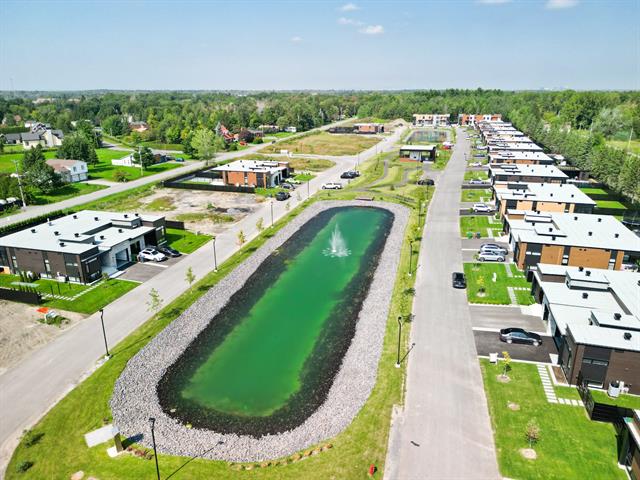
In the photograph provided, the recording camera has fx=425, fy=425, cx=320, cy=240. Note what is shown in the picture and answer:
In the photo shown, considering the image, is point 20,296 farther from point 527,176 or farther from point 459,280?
point 527,176

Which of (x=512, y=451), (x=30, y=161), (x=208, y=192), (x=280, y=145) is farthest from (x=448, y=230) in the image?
(x=280, y=145)

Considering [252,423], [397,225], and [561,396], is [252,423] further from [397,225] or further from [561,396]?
[397,225]

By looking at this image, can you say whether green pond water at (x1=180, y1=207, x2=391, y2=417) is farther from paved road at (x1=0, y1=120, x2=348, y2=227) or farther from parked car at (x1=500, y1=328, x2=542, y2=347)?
paved road at (x1=0, y1=120, x2=348, y2=227)

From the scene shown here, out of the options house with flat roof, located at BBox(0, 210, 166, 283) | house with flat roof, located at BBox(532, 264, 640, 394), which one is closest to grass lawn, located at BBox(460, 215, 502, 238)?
house with flat roof, located at BBox(532, 264, 640, 394)

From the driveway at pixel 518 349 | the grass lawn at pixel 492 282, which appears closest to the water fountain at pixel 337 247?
the grass lawn at pixel 492 282

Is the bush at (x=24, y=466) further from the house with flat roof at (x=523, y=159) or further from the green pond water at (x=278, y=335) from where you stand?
the house with flat roof at (x=523, y=159)

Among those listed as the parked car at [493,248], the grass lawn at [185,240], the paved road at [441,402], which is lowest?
the paved road at [441,402]
